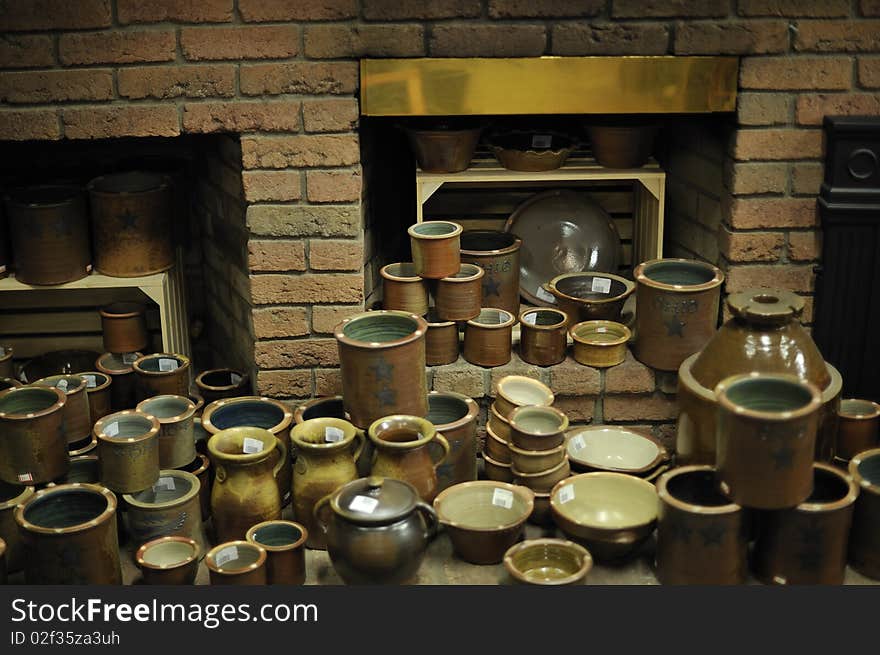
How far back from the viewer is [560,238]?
4.18 meters

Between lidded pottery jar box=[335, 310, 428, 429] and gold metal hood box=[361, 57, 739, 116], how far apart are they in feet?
2.18

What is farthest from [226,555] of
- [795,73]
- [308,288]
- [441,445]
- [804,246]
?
[795,73]

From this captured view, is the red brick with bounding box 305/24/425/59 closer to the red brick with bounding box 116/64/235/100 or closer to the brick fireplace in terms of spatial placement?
the brick fireplace

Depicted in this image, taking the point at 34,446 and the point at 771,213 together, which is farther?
the point at 771,213

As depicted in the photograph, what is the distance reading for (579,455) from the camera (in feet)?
11.6

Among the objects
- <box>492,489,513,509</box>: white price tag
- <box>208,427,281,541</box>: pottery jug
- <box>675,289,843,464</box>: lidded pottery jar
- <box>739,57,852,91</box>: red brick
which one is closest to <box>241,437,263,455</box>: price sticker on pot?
<box>208,427,281,541</box>: pottery jug

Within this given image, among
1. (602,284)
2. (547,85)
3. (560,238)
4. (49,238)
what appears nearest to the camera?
(547,85)

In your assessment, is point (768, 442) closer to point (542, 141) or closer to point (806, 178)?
point (806, 178)

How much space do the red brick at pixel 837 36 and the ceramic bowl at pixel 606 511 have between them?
1.36 metres

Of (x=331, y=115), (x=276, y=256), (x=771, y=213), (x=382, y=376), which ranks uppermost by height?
(x=331, y=115)

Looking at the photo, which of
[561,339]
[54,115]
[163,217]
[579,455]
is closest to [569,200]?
[561,339]

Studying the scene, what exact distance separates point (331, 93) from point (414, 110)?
0.25 meters

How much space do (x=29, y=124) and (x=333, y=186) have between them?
908 millimetres

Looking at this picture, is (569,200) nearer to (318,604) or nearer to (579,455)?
(579,455)
